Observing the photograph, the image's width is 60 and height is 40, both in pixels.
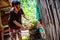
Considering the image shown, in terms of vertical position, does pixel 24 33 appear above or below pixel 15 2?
below

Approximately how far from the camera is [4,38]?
66.7 inches

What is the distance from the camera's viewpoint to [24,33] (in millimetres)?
1585

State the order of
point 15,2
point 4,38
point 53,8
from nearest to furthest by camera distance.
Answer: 1. point 53,8
2. point 15,2
3. point 4,38

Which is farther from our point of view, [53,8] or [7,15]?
[7,15]

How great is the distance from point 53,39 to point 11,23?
41.8 inches

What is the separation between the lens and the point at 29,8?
155 centimetres

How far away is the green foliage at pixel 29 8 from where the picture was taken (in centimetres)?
154

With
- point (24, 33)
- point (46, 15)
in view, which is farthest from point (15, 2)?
point (46, 15)

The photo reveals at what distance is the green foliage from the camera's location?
5.07 ft

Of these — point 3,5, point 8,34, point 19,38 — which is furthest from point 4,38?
point 3,5

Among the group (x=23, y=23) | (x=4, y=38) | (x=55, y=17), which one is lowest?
(x=4, y=38)

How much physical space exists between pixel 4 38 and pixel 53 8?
1233mm

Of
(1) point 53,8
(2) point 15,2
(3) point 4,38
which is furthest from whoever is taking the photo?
(3) point 4,38

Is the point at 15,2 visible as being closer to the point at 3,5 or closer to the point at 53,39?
the point at 3,5
